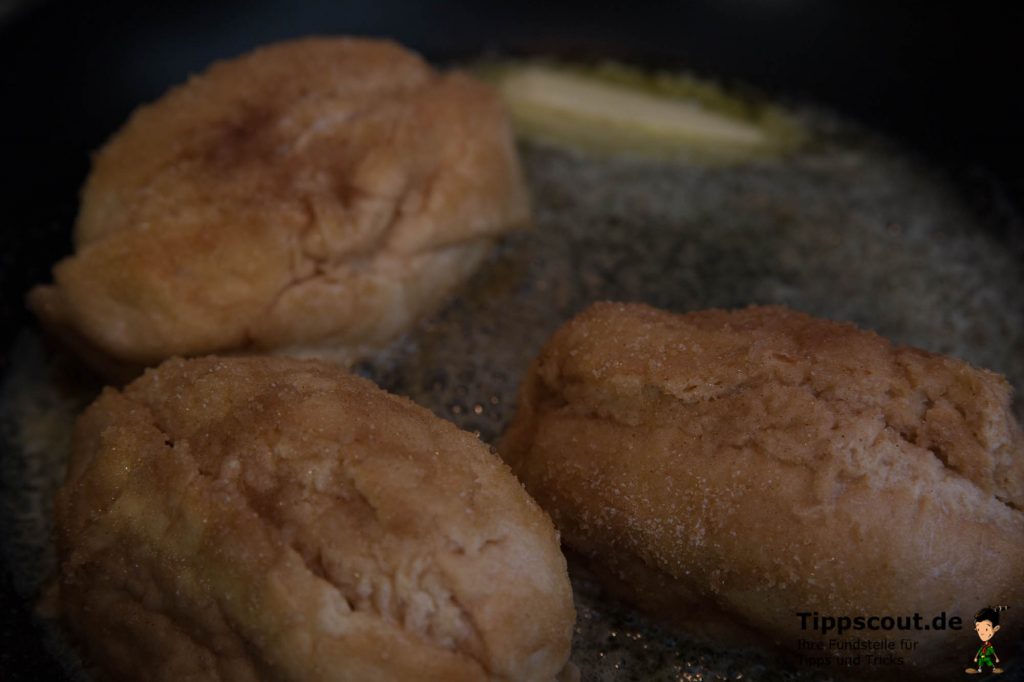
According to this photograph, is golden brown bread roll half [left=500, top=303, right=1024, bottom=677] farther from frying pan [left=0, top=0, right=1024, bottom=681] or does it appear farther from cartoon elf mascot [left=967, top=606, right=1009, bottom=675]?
frying pan [left=0, top=0, right=1024, bottom=681]

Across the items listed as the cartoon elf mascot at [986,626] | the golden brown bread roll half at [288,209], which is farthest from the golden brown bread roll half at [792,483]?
the golden brown bread roll half at [288,209]

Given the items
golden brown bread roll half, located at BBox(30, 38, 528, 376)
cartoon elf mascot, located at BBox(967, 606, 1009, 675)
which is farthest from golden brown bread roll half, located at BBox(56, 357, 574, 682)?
cartoon elf mascot, located at BBox(967, 606, 1009, 675)

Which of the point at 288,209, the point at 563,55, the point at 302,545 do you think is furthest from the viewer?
the point at 563,55

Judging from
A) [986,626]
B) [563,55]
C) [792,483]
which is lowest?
[986,626]

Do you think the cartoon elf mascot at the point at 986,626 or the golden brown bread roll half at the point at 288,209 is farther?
the golden brown bread roll half at the point at 288,209

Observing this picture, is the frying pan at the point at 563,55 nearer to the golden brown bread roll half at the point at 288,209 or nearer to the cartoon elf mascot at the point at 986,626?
the golden brown bread roll half at the point at 288,209

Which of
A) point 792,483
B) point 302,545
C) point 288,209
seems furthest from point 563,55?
point 302,545

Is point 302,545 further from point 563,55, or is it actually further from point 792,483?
point 563,55

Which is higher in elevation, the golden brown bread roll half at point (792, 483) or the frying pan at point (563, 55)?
the frying pan at point (563, 55)
